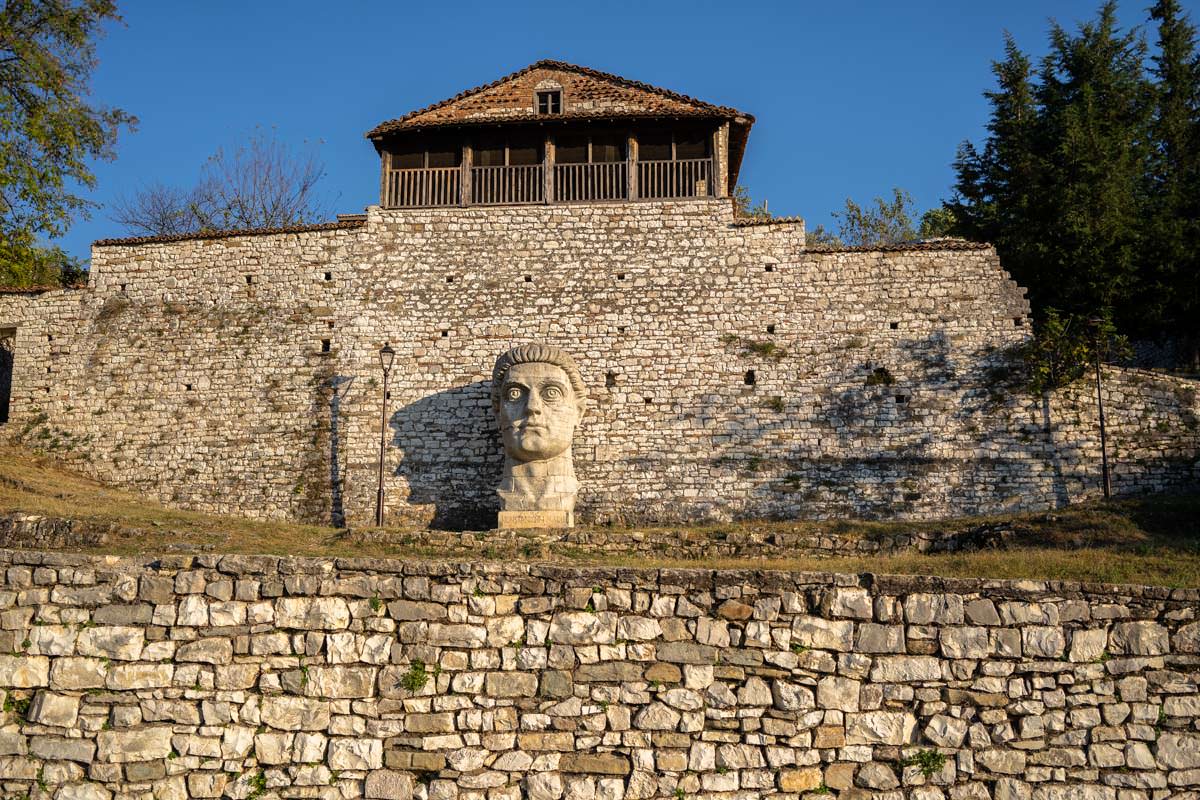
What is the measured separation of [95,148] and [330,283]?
6614 mm

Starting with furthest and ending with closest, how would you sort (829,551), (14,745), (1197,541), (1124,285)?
(1124,285) → (829,551) → (1197,541) → (14,745)

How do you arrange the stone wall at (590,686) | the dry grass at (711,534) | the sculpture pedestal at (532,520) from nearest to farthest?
the stone wall at (590,686) → the dry grass at (711,534) → the sculpture pedestal at (532,520)

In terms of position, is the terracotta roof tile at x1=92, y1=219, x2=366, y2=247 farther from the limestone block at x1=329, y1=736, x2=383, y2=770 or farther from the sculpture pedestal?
the limestone block at x1=329, y1=736, x2=383, y2=770

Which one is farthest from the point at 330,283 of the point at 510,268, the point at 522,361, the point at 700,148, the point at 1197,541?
the point at 1197,541

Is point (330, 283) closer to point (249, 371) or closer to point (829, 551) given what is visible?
point (249, 371)

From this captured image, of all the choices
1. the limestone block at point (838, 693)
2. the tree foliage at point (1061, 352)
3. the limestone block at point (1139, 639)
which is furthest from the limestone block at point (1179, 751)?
the tree foliage at point (1061, 352)

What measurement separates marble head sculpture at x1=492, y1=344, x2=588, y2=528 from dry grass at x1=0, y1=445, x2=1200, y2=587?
159 centimetres

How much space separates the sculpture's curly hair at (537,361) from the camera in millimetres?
16828

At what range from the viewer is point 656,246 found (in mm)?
20359

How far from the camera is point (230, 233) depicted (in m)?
21.2

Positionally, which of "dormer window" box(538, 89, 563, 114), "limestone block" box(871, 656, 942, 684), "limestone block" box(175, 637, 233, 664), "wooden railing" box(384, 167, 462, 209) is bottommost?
"limestone block" box(871, 656, 942, 684)

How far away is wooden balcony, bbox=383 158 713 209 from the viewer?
2092 centimetres

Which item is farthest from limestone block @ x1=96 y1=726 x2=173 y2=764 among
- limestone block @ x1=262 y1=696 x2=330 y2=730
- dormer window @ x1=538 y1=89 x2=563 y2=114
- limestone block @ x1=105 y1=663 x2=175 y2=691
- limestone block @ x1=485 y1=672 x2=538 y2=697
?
dormer window @ x1=538 y1=89 x2=563 y2=114

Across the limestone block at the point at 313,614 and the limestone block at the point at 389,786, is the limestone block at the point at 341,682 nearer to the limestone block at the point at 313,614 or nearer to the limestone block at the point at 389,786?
the limestone block at the point at 313,614
